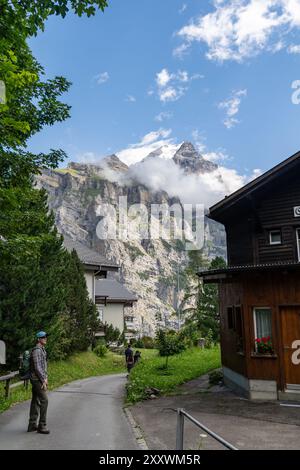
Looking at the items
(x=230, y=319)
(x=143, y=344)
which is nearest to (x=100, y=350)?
(x=143, y=344)

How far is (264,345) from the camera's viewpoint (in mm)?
13297

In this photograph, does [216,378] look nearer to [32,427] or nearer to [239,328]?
[239,328]

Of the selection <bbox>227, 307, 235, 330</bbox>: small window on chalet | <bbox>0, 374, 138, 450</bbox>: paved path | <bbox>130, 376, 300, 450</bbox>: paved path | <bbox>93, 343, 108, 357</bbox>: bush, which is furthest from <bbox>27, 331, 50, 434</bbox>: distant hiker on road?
<bbox>93, 343, 108, 357</bbox>: bush

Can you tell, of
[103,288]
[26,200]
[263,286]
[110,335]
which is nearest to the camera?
[26,200]

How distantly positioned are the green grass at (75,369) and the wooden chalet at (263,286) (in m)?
7.50

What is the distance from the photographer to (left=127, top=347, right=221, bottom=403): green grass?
14961 millimetres

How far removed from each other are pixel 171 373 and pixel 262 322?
7.00 m

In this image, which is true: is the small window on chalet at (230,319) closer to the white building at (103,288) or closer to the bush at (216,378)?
the bush at (216,378)

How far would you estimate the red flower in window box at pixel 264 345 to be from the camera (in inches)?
520

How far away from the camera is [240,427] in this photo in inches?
365

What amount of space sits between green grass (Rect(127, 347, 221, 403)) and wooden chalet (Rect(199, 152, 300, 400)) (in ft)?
7.51

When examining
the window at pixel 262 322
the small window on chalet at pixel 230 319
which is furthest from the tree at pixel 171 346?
the window at pixel 262 322

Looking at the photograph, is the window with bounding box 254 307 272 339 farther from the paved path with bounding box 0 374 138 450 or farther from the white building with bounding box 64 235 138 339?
the white building with bounding box 64 235 138 339

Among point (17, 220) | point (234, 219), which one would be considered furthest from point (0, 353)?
point (234, 219)
